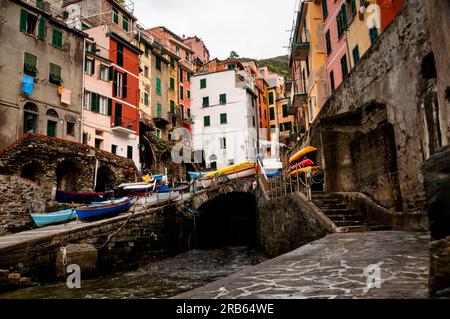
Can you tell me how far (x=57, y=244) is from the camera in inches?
487

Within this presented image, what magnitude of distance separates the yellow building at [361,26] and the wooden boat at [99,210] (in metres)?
14.6

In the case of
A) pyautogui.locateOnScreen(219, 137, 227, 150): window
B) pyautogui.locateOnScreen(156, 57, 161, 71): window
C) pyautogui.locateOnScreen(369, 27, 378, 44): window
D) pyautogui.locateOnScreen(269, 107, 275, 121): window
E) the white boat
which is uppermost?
pyautogui.locateOnScreen(156, 57, 161, 71): window

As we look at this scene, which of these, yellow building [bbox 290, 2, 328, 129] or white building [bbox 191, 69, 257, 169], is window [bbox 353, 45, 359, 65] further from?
white building [bbox 191, 69, 257, 169]

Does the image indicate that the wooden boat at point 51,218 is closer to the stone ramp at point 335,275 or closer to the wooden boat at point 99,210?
the wooden boat at point 99,210

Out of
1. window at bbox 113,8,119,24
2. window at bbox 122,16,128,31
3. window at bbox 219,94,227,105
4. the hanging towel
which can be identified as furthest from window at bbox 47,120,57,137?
window at bbox 219,94,227,105

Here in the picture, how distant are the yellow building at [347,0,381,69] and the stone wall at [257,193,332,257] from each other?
8074mm

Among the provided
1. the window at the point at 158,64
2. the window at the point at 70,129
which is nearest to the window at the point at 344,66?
the window at the point at 70,129

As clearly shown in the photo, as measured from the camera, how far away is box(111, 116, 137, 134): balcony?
29.7 meters

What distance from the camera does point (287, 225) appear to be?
12.1 meters

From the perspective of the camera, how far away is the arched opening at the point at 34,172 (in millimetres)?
21062

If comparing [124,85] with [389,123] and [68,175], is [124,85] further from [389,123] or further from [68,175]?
[389,123]

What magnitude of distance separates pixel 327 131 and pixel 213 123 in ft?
113
